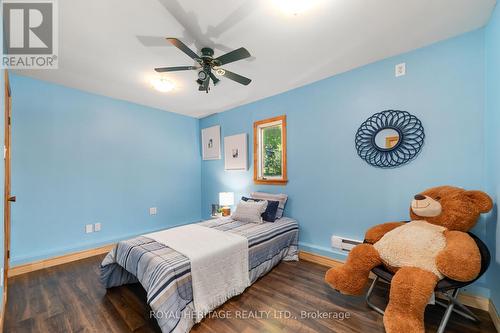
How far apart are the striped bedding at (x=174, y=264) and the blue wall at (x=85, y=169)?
53.1 inches

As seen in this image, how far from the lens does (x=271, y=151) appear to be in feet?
11.1

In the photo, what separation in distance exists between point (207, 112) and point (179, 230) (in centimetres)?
256

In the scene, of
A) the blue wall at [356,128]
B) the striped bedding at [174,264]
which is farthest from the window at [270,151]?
the striped bedding at [174,264]

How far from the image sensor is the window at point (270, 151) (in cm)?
314

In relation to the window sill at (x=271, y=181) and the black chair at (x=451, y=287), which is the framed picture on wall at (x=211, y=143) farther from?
the black chair at (x=451, y=287)

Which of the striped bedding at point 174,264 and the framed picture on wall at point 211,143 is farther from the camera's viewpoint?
the framed picture on wall at point 211,143

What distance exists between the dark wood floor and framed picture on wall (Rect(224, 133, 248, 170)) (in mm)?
1925

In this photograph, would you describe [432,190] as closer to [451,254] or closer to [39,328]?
[451,254]

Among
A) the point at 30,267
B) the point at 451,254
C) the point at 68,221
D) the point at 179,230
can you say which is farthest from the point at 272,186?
the point at 30,267

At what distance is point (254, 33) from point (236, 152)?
216 centimetres

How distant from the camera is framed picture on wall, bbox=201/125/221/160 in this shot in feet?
13.5

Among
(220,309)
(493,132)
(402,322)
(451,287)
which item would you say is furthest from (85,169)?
(493,132)

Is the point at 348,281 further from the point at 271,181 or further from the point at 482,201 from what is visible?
the point at 271,181

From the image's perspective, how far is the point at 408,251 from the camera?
1.53 metres
